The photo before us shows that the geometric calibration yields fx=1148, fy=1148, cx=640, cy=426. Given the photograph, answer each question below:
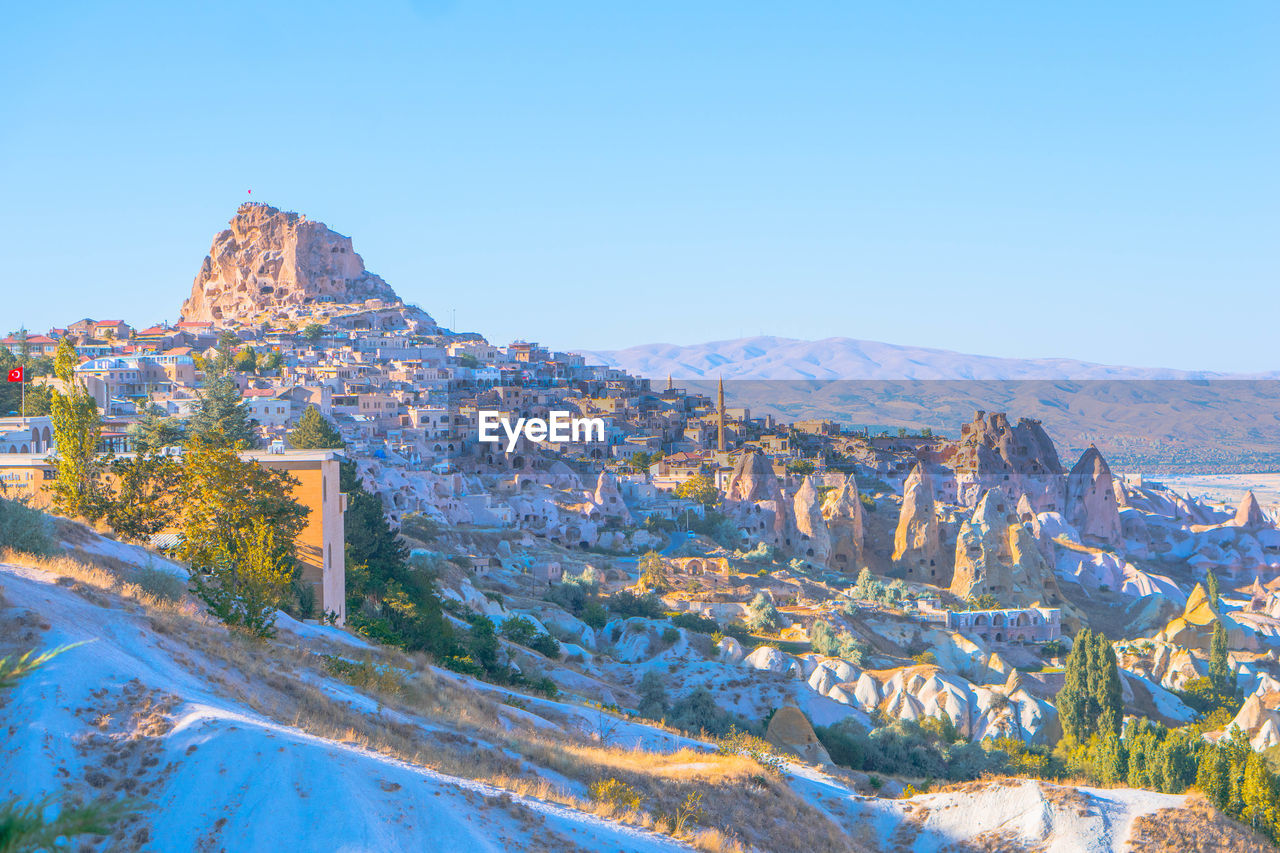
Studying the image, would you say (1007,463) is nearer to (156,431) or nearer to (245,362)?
(156,431)

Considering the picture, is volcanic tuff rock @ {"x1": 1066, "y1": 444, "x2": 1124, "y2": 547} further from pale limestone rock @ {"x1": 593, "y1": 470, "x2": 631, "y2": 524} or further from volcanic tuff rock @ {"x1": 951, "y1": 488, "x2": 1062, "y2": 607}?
pale limestone rock @ {"x1": 593, "y1": 470, "x2": 631, "y2": 524}

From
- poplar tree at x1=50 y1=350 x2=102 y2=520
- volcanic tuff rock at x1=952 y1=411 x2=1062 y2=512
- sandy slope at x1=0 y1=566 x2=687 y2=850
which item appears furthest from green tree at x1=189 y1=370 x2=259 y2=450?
volcanic tuff rock at x1=952 y1=411 x2=1062 y2=512

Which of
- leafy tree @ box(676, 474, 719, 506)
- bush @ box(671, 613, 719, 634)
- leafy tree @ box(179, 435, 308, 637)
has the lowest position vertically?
bush @ box(671, 613, 719, 634)

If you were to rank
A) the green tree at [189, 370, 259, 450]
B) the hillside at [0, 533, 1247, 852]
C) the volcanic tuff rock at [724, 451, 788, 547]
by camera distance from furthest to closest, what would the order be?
the volcanic tuff rock at [724, 451, 788, 547] → the green tree at [189, 370, 259, 450] → the hillside at [0, 533, 1247, 852]

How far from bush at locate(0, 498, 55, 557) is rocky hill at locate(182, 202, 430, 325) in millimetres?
119897

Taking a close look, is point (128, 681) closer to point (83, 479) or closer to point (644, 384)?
point (83, 479)

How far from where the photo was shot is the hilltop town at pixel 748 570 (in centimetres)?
2361

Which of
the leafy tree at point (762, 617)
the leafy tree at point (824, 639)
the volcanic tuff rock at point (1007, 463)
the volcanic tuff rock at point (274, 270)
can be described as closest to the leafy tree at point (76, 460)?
the leafy tree at point (824, 639)

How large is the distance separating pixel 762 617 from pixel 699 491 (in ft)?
92.0

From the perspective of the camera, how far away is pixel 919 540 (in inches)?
→ 2479

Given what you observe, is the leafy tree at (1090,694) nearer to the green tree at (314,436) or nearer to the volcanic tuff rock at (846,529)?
the volcanic tuff rock at (846,529)

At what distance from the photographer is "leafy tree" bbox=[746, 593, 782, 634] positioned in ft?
136

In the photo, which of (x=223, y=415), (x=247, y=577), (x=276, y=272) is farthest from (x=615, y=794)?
(x=276, y=272)

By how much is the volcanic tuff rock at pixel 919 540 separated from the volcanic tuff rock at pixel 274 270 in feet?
298
